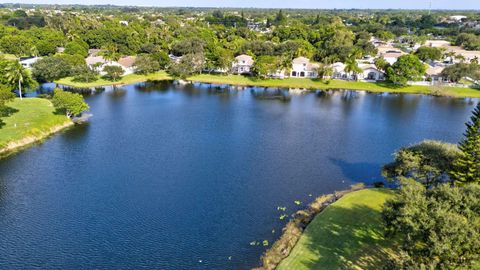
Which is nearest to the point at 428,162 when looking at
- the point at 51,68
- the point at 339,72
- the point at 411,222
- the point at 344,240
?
the point at 344,240

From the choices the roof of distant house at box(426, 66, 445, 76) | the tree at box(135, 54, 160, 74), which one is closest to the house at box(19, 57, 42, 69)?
the tree at box(135, 54, 160, 74)

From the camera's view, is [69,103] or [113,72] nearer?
[69,103]

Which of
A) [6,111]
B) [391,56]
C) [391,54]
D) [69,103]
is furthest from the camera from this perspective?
[391,54]

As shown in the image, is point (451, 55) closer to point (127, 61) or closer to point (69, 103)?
point (127, 61)

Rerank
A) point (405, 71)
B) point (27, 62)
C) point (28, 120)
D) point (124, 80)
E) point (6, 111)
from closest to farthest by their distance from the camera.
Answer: point (28, 120), point (6, 111), point (405, 71), point (124, 80), point (27, 62)

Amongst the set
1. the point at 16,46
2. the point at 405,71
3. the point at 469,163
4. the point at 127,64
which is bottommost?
the point at 469,163

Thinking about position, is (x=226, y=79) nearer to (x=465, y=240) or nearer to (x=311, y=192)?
(x=311, y=192)

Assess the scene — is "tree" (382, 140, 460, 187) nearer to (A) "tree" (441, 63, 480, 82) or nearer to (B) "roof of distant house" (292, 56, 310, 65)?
(A) "tree" (441, 63, 480, 82)
